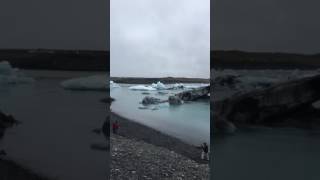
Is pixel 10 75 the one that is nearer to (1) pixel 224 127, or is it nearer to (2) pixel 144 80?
(1) pixel 224 127

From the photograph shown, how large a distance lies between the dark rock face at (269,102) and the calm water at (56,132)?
1.84 meters

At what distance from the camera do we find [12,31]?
22.5 feet

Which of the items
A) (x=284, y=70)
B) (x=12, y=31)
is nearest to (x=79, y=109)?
(x=12, y=31)

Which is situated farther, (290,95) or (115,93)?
(115,93)

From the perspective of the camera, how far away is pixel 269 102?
6.71m

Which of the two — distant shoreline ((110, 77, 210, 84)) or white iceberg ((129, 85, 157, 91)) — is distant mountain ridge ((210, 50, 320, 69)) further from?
white iceberg ((129, 85, 157, 91))

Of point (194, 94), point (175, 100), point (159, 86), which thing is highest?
point (159, 86)

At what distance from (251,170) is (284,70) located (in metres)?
1.51

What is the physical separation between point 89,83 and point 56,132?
2.79ft

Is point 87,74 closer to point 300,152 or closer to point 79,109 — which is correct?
point 79,109

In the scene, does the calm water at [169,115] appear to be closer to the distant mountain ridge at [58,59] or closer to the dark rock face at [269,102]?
the dark rock face at [269,102]

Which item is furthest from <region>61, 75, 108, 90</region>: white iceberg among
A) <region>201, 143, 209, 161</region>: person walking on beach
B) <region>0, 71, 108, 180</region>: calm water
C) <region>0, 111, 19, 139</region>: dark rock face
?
<region>201, 143, 209, 161</region>: person walking on beach

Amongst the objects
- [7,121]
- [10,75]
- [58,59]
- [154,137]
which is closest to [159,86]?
[154,137]

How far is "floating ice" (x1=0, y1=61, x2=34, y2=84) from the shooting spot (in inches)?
267
